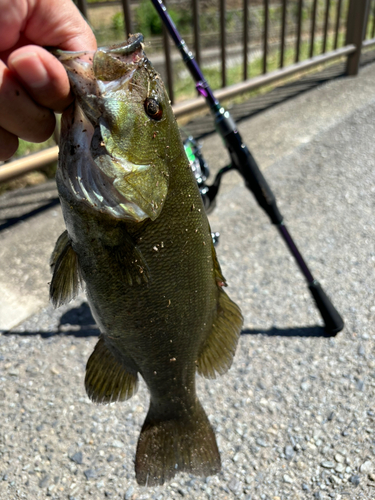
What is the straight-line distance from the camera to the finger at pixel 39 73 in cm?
89

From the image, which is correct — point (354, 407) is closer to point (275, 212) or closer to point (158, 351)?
point (275, 212)

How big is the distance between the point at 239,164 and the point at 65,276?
1400 mm

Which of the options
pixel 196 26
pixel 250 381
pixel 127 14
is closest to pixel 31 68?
pixel 250 381

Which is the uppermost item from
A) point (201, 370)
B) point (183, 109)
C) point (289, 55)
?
point (201, 370)

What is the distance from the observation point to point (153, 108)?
107 centimetres

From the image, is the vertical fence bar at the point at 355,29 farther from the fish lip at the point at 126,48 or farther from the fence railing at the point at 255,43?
the fish lip at the point at 126,48

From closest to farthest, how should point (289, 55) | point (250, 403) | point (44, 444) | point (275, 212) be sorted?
point (44, 444), point (250, 403), point (275, 212), point (289, 55)

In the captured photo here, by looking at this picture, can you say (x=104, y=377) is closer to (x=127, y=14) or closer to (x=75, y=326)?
(x=75, y=326)

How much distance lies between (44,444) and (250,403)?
985 millimetres

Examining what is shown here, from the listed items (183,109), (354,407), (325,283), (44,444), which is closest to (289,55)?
(183,109)

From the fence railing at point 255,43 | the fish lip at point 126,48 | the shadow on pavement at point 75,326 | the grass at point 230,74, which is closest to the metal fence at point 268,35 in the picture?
the fence railing at point 255,43

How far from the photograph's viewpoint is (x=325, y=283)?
2.82 m

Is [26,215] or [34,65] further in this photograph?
[26,215]

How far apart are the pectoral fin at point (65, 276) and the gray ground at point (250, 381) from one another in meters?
1.03
